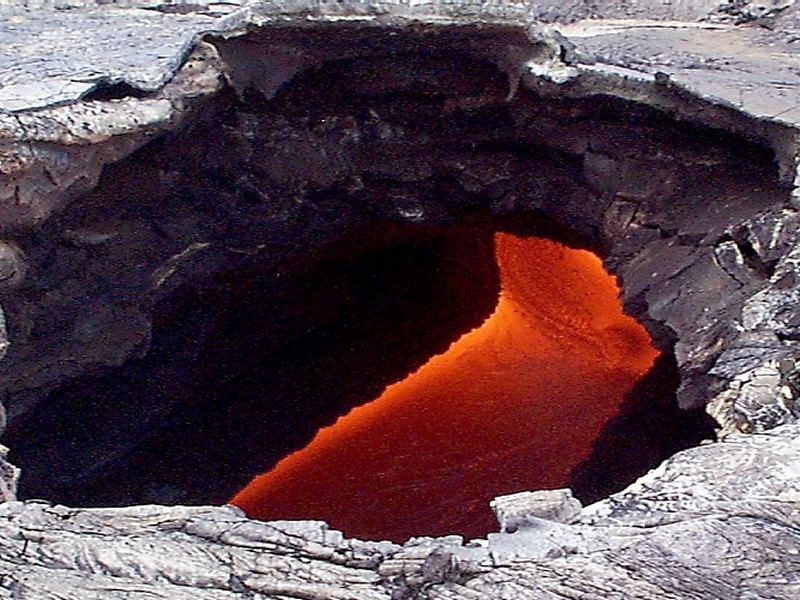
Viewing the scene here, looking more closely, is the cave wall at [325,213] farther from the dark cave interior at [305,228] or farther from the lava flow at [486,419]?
the lava flow at [486,419]

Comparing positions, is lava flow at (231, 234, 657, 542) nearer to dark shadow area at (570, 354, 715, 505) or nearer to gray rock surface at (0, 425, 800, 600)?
dark shadow area at (570, 354, 715, 505)

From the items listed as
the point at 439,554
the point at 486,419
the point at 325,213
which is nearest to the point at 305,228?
the point at 325,213

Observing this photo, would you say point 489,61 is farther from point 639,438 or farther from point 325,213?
point 639,438

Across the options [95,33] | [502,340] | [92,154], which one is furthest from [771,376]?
[502,340]

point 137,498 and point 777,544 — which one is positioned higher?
point 137,498

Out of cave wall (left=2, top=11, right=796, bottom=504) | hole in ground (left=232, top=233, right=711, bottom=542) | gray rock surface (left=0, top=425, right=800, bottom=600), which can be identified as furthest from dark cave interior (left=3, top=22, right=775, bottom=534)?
gray rock surface (left=0, top=425, right=800, bottom=600)

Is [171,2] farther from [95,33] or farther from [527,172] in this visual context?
[527,172]
